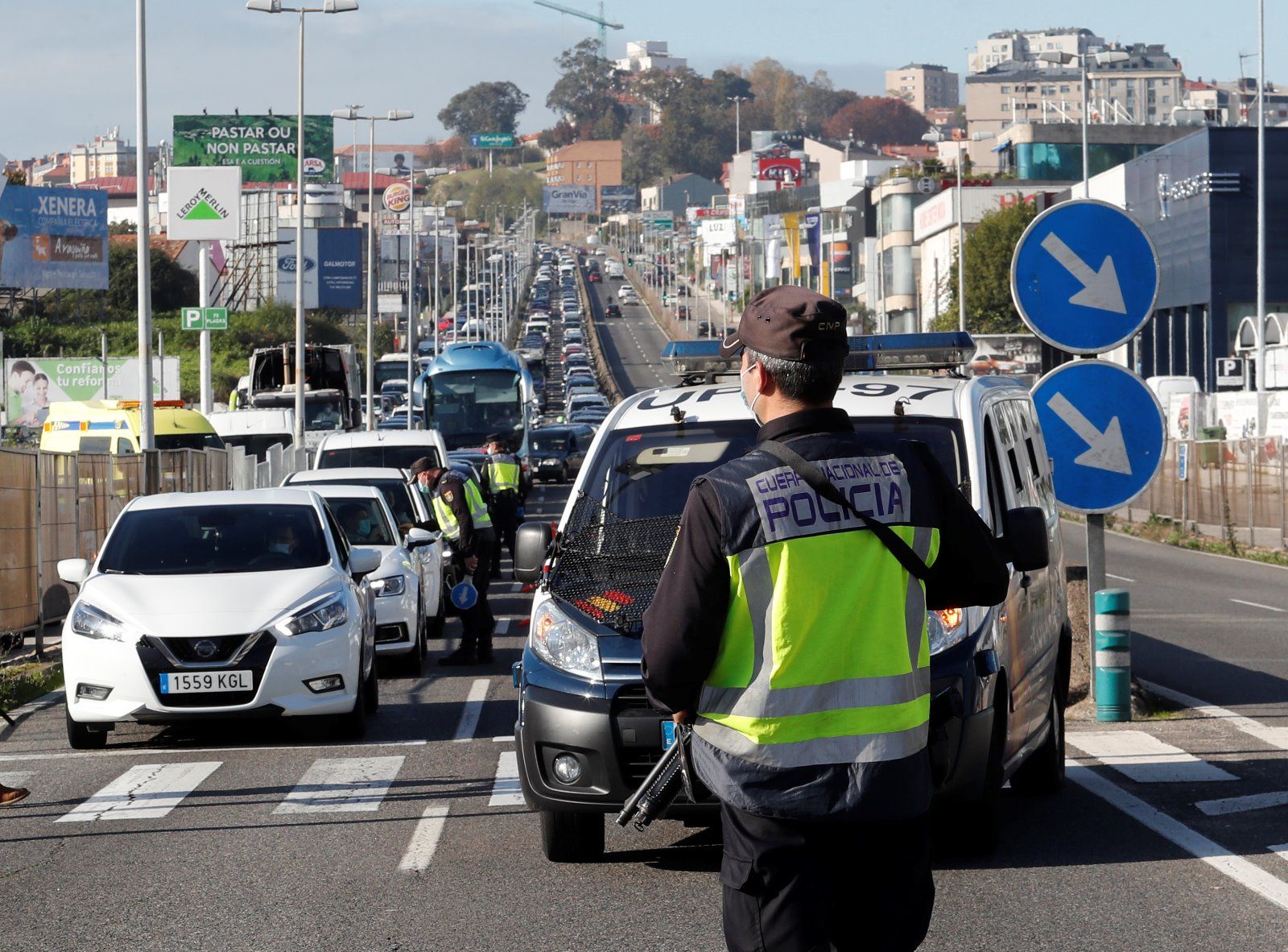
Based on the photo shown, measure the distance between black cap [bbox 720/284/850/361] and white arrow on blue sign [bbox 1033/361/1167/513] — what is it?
7227mm

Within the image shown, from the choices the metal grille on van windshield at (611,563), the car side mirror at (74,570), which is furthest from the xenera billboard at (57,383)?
the metal grille on van windshield at (611,563)

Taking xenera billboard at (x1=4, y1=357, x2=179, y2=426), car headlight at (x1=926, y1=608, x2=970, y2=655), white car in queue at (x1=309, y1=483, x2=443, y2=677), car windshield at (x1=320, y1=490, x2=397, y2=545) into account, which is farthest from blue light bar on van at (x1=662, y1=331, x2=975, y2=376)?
xenera billboard at (x1=4, y1=357, x2=179, y2=426)

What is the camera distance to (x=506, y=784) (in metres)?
10.2

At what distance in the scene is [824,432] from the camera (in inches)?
156

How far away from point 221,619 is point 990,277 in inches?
3527

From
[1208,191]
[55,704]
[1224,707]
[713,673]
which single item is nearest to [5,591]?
[55,704]

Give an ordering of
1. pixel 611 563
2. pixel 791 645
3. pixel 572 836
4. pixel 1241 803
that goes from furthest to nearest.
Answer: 1. pixel 1241 803
2. pixel 572 836
3. pixel 611 563
4. pixel 791 645

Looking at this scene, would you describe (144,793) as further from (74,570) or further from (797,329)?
(797,329)

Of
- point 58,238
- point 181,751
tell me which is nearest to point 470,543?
point 181,751

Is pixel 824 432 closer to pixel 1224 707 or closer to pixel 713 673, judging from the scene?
pixel 713 673

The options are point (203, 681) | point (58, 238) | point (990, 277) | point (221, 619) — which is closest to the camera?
point (203, 681)

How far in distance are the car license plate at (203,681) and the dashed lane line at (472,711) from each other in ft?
4.42

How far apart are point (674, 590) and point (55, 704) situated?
38.4 ft

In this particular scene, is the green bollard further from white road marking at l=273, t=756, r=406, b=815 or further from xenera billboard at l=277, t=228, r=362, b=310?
xenera billboard at l=277, t=228, r=362, b=310
